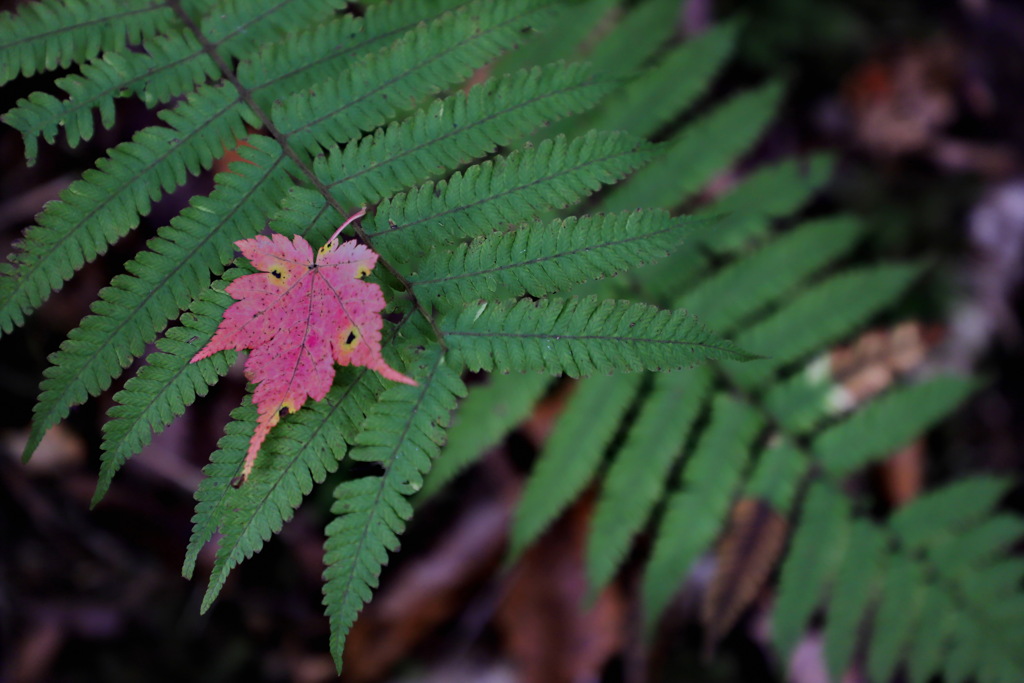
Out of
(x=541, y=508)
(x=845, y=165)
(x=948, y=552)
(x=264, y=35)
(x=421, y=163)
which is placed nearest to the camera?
(x=421, y=163)

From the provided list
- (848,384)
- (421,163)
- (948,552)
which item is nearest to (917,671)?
(948,552)

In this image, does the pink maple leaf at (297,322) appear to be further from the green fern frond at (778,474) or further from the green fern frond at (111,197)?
the green fern frond at (778,474)

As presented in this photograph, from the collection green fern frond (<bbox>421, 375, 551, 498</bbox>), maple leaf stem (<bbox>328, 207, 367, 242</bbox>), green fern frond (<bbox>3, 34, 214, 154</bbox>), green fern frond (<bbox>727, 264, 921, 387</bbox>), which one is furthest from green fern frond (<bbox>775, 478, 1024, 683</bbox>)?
green fern frond (<bbox>3, 34, 214, 154</bbox>)

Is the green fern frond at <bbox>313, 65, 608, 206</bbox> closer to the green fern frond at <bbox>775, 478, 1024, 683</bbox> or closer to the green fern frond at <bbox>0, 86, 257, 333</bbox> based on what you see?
the green fern frond at <bbox>0, 86, 257, 333</bbox>

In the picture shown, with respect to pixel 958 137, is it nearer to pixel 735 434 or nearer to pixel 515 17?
pixel 735 434

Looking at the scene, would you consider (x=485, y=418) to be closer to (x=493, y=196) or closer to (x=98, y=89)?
(x=493, y=196)

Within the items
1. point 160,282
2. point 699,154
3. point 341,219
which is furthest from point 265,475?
point 699,154
